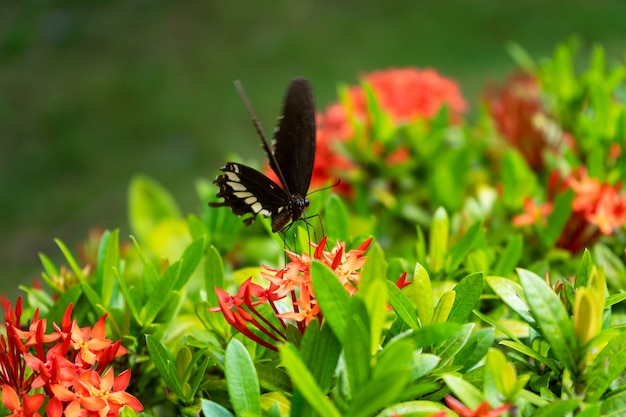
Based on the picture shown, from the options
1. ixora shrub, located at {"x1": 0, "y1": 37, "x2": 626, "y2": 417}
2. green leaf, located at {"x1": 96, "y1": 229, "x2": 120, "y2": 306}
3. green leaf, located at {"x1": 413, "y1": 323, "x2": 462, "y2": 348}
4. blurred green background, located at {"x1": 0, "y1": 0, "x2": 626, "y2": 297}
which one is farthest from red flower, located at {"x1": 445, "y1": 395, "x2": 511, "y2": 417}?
blurred green background, located at {"x1": 0, "y1": 0, "x2": 626, "y2": 297}

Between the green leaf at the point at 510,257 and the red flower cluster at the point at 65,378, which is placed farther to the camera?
the green leaf at the point at 510,257

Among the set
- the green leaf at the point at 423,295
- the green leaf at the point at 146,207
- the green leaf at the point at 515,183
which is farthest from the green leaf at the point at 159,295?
the green leaf at the point at 515,183

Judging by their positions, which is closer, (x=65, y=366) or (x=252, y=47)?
(x=65, y=366)

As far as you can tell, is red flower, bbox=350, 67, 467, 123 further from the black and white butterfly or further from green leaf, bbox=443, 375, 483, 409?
green leaf, bbox=443, 375, 483, 409

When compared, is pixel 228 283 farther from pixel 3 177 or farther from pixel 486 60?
pixel 486 60

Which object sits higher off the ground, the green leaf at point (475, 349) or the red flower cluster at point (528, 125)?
the red flower cluster at point (528, 125)

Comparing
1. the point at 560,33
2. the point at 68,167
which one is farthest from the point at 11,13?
the point at 560,33

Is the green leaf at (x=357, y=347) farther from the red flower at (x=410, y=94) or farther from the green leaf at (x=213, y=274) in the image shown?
the red flower at (x=410, y=94)
